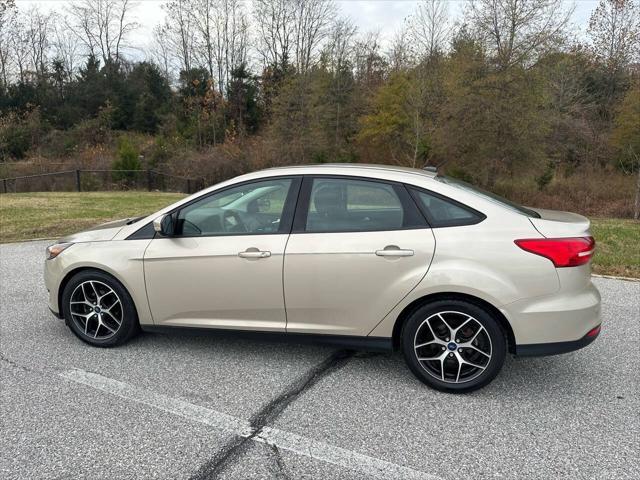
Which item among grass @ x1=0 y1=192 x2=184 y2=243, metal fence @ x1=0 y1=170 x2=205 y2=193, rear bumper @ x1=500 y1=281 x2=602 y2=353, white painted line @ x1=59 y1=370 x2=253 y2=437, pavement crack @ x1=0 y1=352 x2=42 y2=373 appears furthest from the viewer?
metal fence @ x1=0 y1=170 x2=205 y2=193

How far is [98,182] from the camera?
24.6 meters

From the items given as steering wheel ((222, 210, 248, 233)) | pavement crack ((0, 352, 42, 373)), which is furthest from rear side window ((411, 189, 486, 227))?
pavement crack ((0, 352, 42, 373))

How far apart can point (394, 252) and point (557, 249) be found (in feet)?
3.43

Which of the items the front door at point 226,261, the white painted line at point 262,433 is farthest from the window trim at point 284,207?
the white painted line at point 262,433

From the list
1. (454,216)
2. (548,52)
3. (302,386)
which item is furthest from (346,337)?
(548,52)

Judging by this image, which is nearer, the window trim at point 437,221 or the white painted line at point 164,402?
the white painted line at point 164,402

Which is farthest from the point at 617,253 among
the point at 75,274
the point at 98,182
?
the point at 98,182

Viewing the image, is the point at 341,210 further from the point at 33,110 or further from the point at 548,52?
the point at 33,110

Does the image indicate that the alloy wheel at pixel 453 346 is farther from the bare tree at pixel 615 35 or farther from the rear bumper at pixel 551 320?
the bare tree at pixel 615 35

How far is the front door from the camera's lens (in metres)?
3.42

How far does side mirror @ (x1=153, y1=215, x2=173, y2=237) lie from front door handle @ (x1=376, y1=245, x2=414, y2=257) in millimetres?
1654

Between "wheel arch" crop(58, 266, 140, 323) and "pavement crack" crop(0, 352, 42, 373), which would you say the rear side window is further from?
"pavement crack" crop(0, 352, 42, 373)

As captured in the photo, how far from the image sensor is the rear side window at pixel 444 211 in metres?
3.15

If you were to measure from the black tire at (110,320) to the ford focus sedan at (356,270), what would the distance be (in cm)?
1
